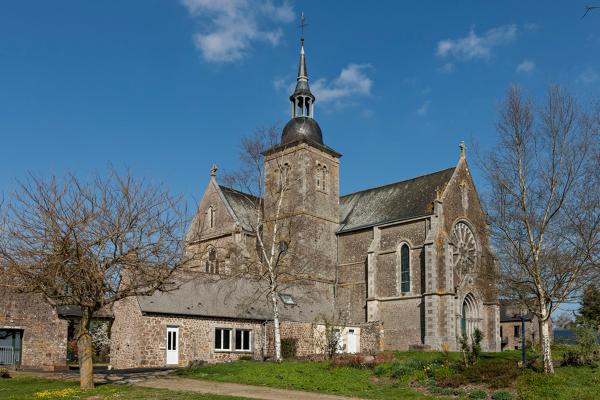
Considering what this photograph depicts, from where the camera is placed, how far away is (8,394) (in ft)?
59.0

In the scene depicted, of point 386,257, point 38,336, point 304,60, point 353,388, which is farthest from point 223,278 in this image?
point 304,60

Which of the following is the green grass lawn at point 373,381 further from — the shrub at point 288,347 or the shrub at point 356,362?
the shrub at point 288,347

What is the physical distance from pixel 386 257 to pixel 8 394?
2629cm

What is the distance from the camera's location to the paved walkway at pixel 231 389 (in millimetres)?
17484

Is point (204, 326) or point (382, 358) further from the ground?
point (204, 326)

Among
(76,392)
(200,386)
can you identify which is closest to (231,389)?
(200,386)

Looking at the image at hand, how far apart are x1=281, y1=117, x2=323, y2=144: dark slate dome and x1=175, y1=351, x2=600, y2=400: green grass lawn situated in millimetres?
22533

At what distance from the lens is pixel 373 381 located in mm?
20297

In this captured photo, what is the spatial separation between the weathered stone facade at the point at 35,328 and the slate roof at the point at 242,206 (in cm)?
1546

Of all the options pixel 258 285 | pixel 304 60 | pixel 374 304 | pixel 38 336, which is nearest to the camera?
pixel 38 336

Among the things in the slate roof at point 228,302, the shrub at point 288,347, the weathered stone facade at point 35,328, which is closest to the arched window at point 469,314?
the slate roof at point 228,302

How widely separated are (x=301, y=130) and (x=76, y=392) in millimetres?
29238

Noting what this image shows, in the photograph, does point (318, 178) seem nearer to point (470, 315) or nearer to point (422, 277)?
point (422, 277)

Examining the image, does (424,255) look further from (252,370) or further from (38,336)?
(38,336)
